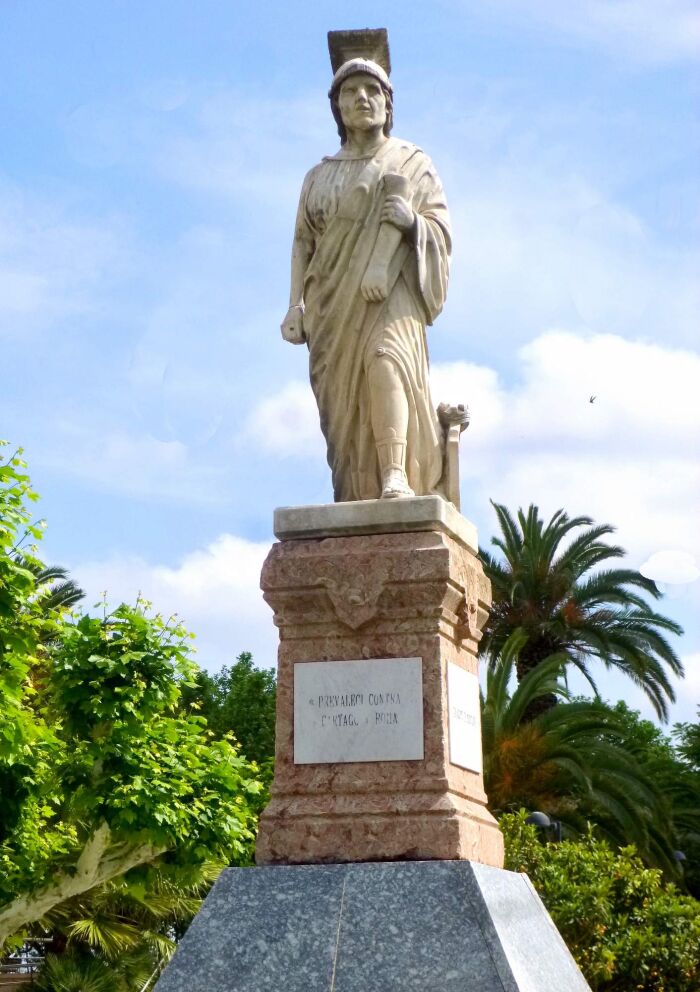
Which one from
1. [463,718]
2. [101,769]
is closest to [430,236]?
[463,718]

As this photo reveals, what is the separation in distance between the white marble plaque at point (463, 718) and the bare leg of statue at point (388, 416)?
3.65 ft

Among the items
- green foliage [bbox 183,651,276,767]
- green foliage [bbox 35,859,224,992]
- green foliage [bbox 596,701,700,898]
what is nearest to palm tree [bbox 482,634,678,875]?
green foliage [bbox 596,701,700,898]

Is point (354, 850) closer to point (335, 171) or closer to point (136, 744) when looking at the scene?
point (335, 171)

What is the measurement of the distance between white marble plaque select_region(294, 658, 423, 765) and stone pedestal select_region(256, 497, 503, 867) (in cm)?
3

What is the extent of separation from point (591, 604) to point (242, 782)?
37.6ft

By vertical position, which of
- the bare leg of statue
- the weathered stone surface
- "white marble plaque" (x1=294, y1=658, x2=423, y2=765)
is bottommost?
"white marble plaque" (x1=294, y1=658, x2=423, y2=765)

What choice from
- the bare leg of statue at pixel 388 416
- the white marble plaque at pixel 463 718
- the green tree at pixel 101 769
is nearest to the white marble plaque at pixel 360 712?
the white marble plaque at pixel 463 718

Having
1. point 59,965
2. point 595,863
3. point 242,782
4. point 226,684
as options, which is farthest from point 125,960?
point 226,684

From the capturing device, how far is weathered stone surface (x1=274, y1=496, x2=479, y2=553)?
7453 mm

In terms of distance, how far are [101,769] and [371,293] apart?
30.9 ft

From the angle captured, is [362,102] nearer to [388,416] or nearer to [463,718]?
[388,416]

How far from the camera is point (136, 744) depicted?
1609 centimetres

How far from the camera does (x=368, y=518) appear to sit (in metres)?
7.51

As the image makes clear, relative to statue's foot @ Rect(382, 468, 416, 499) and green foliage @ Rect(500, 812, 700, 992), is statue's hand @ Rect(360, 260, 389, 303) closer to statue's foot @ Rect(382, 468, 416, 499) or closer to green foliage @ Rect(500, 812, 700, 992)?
statue's foot @ Rect(382, 468, 416, 499)
